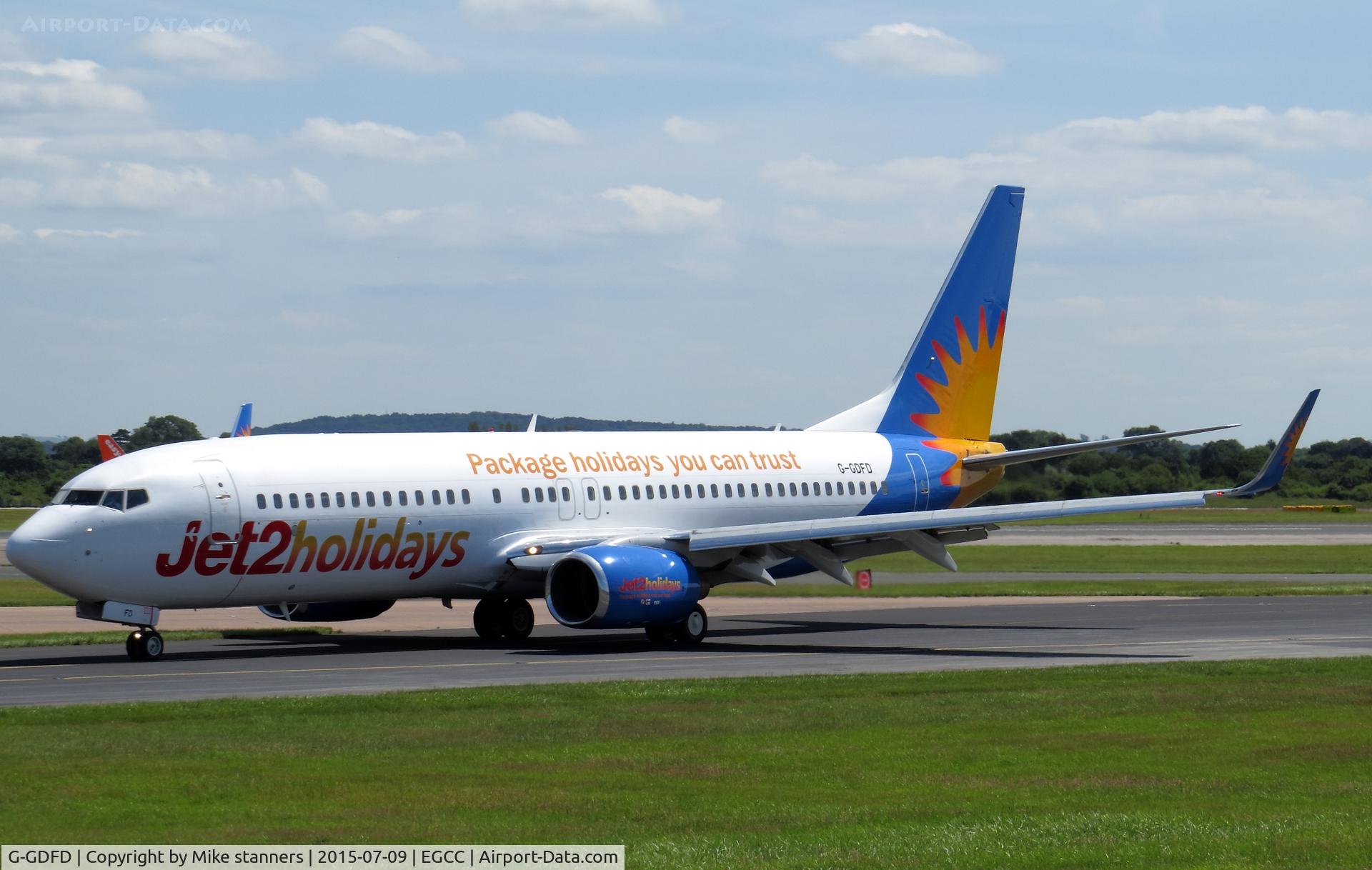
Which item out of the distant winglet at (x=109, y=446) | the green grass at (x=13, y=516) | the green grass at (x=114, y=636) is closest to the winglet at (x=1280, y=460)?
the green grass at (x=114, y=636)

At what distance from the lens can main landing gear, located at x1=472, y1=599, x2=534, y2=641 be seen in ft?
119

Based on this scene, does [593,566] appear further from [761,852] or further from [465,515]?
[761,852]

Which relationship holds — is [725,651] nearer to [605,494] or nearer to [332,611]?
[605,494]

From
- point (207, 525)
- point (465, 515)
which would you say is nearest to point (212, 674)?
point (207, 525)

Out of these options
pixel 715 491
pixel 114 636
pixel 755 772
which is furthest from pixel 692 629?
pixel 755 772

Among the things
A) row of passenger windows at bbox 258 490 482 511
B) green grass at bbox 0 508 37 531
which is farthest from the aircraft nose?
green grass at bbox 0 508 37 531

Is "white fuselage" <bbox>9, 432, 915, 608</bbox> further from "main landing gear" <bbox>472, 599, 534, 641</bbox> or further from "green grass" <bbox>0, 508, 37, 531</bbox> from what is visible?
"green grass" <bbox>0, 508, 37, 531</bbox>

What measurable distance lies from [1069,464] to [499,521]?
59577 mm

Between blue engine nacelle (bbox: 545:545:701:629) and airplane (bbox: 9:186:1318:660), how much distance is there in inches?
1.8

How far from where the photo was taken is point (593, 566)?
32.3m

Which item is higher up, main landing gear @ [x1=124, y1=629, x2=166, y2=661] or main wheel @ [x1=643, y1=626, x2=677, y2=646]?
main landing gear @ [x1=124, y1=629, x2=166, y2=661]

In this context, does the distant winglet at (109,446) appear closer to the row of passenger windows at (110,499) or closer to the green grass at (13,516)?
the row of passenger windows at (110,499)

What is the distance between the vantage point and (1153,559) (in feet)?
211

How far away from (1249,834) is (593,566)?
1942cm
